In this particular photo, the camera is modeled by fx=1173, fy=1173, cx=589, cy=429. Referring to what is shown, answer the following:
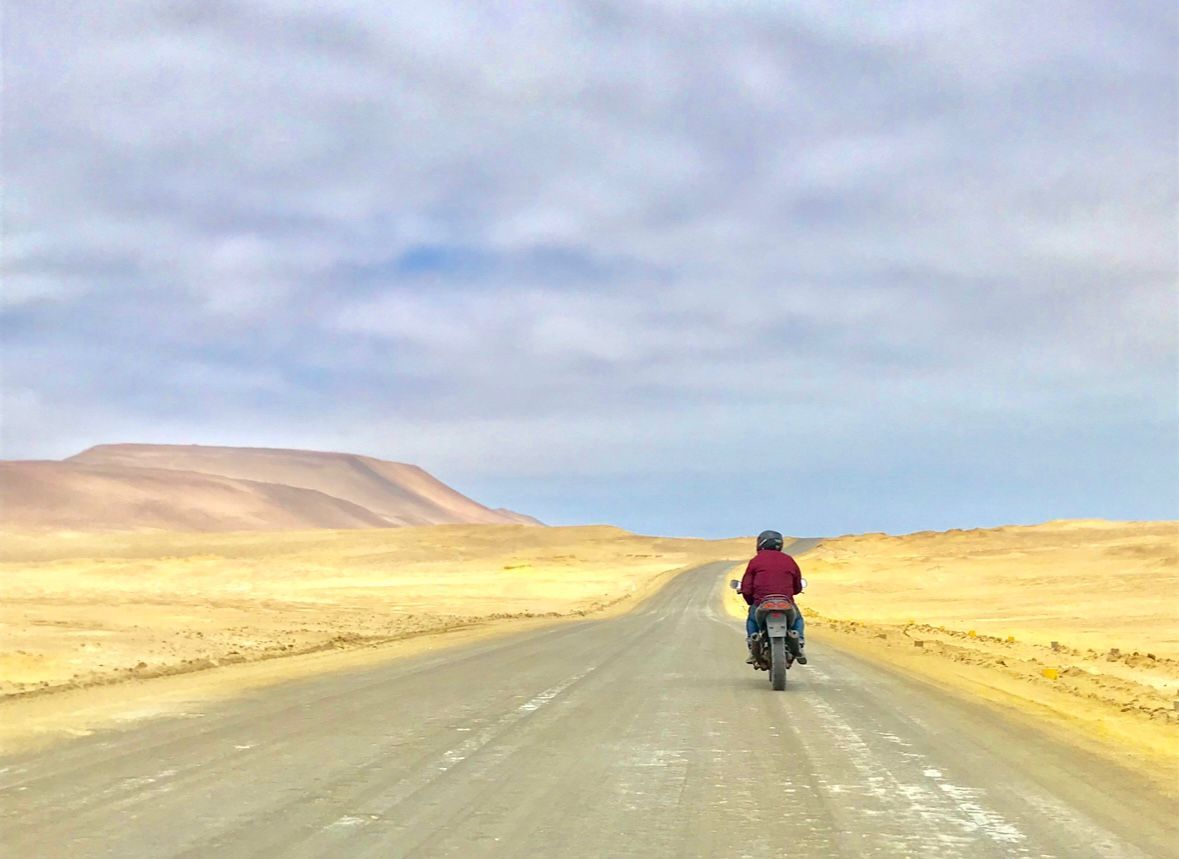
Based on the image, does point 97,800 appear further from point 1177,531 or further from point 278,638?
point 1177,531

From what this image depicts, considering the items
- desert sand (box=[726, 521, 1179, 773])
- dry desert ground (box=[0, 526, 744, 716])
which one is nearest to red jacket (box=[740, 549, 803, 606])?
desert sand (box=[726, 521, 1179, 773])

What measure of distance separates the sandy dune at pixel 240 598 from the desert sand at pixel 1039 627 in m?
12.9

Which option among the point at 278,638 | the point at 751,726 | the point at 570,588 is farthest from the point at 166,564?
the point at 751,726

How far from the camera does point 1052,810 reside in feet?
27.6

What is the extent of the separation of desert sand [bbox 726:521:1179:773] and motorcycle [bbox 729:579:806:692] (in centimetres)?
261

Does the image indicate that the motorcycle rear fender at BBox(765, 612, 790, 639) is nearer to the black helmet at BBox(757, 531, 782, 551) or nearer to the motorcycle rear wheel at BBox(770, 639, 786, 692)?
the motorcycle rear wheel at BBox(770, 639, 786, 692)

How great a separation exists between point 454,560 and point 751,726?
12068 centimetres

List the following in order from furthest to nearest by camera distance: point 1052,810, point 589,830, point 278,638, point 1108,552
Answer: point 1108,552
point 278,638
point 1052,810
point 589,830

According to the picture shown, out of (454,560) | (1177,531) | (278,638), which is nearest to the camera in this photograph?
(278,638)

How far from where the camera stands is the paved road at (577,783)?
24.3ft

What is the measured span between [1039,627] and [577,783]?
30551 mm

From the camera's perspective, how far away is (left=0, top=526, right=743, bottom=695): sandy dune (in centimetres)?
2269

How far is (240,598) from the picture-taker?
51781 mm

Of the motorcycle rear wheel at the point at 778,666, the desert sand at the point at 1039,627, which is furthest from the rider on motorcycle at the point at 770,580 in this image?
the desert sand at the point at 1039,627
